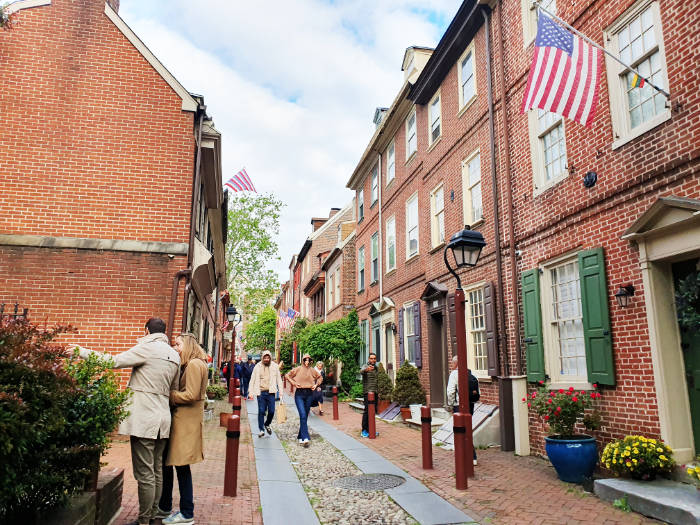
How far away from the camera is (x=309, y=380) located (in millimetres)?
10711

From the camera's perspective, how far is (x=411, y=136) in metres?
16.6

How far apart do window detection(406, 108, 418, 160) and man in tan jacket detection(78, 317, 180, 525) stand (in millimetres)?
12482

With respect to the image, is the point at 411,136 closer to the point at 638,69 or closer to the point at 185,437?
the point at 638,69

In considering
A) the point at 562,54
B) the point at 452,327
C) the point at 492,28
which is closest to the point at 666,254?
the point at 562,54

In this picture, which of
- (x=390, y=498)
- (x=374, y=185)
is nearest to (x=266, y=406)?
(x=390, y=498)

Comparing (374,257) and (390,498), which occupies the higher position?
(374,257)

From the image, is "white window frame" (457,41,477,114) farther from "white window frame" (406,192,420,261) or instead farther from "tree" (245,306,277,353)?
"tree" (245,306,277,353)

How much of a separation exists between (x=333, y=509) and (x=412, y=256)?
10324 mm

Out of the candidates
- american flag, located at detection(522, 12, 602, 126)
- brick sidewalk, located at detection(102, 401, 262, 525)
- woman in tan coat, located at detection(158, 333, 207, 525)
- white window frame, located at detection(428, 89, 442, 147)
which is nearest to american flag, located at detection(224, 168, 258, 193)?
white window frame, located at detection(428, 89, 442, 147)

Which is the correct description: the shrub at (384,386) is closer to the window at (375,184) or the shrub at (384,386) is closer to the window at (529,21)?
the window at (375,184)

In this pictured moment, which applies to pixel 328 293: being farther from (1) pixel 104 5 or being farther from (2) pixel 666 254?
(2) pixel 666 254

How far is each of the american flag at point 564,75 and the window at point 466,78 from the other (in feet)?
16.3

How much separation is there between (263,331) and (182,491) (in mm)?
55581

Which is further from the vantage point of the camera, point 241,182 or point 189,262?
point 241,182
